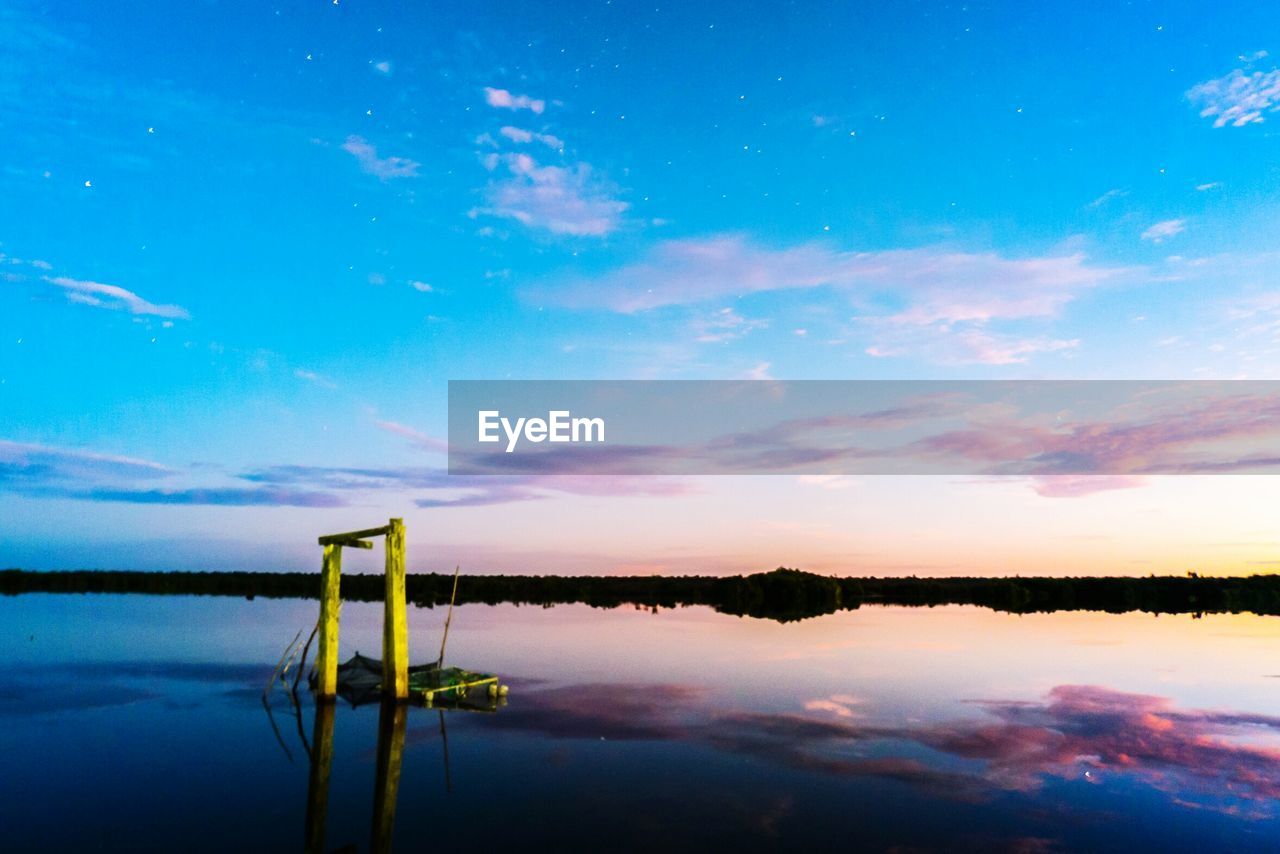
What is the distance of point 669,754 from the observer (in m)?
18.1

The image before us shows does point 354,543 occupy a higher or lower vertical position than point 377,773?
higher

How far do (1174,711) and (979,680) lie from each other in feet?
20.8

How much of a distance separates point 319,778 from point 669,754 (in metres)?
7.31

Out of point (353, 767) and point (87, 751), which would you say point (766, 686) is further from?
point (87, 751)

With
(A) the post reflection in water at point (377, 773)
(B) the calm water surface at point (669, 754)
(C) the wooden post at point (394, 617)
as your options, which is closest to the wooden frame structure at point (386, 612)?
(C) the wooden post at point (394, 617)

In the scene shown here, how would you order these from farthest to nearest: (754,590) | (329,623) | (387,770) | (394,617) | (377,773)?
(754,590) < (329,623) < (394,617) < (387,770) < (377,773)

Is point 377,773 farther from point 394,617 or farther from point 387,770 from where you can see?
point 394,617

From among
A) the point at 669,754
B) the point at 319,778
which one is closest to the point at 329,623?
the point at 319,778

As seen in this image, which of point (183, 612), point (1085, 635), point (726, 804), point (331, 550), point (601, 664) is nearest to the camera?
point (726, 804)

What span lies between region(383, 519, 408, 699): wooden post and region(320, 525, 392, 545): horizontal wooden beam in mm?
197

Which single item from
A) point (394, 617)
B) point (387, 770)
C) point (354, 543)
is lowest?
point (387, 770)

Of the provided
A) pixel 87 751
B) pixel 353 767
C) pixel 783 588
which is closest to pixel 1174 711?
pixel 353 767

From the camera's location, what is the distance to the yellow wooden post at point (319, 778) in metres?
13.0

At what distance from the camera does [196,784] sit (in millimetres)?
15727
